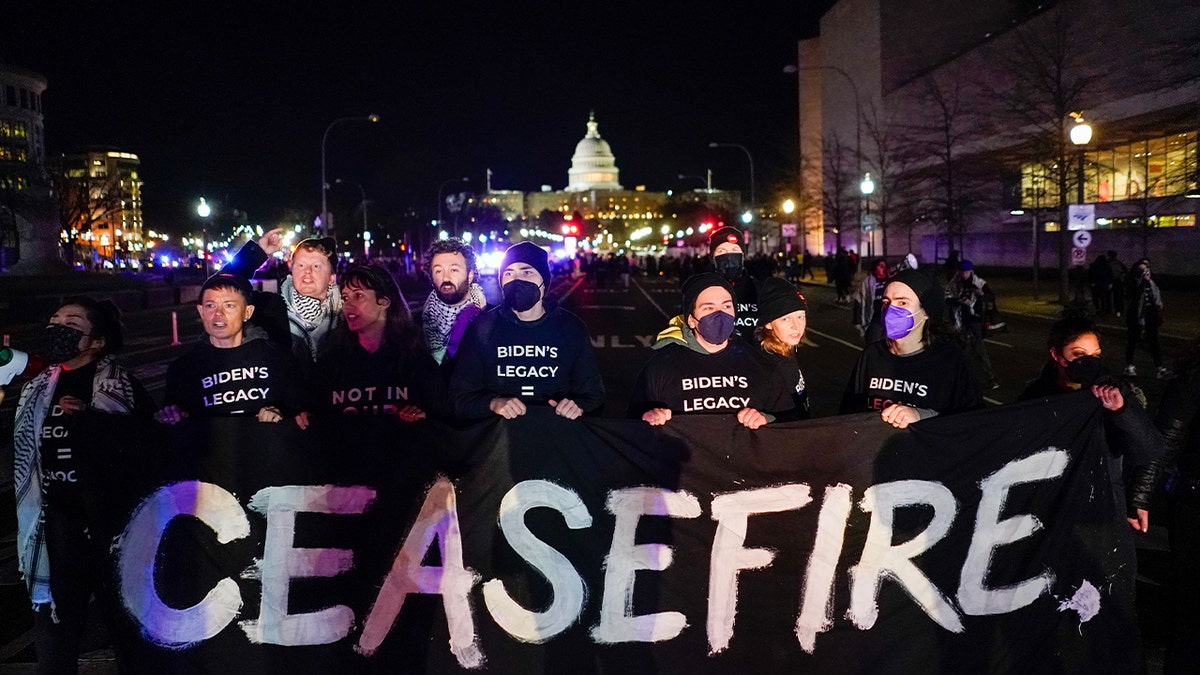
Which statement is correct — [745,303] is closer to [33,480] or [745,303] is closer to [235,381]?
[235,381]

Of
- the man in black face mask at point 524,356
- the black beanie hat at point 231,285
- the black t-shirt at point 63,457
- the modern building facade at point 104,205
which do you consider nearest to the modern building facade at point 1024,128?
the man in black face mask at point 524,356

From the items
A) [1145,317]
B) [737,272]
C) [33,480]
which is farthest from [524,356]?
[1145,317]

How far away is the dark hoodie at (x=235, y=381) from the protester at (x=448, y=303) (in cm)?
159

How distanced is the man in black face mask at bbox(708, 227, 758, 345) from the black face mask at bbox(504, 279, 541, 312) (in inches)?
117

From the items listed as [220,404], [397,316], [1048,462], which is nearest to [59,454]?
[220,404]

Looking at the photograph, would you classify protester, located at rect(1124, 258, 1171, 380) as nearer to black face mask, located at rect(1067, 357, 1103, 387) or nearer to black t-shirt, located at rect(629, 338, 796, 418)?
black face mask, located at rect(1067, 357, 1103, 387)

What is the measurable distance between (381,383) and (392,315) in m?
0.35

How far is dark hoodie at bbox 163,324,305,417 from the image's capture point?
15.6ft

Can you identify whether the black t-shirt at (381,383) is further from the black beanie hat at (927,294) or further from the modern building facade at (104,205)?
the modern building facade at (104,205)

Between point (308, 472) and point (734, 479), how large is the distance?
1.78 metres

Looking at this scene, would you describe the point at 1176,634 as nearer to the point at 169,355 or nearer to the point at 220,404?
the point at 220,404

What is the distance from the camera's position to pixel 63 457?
14.0 feet

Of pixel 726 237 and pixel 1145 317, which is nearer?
pixel 726 237

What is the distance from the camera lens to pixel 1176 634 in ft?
13.7
